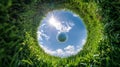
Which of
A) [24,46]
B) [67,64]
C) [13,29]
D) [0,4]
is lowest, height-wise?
[67,64]

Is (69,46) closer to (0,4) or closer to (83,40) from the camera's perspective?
(83,40)

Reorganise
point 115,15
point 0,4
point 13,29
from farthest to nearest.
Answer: point 115,15
point 13,29
point 0,4

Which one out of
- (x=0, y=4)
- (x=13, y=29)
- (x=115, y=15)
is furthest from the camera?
(x=115, y=15)

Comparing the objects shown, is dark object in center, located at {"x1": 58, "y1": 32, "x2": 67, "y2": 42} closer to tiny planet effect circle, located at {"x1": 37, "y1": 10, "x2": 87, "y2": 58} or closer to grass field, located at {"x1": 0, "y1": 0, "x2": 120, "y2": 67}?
tiny planet effect circle, located at {"x1": 37, "y1": 10, "x2": 87, "y2": 58}

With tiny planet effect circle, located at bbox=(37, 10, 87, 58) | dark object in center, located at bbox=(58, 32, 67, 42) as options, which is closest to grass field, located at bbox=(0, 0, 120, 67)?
tiny planet effect circle, located at bbox=(37, 10, 87, 58)

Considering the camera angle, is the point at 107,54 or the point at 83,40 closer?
the point at 107,54

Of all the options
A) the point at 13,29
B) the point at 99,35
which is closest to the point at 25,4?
the point at 13,29

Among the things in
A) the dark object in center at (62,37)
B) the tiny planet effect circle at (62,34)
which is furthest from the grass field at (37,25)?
the dark object in center at (62,37)
